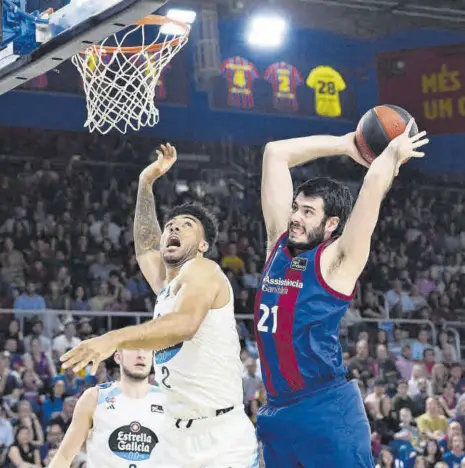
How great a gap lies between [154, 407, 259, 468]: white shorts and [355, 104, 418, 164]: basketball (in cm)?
140

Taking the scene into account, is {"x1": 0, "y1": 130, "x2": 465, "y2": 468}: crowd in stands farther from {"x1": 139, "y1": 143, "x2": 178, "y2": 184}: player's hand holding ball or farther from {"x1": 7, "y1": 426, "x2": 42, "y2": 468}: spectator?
{"x1": 139, "y1": 143, "x2": 178, "y2": 184}: player's hand holding ball

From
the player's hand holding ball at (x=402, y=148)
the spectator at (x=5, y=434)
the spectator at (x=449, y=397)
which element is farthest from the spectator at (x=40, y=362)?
the player's hand holding ball at (x=402, y=148)

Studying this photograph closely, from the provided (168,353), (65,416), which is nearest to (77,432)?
(168,353)

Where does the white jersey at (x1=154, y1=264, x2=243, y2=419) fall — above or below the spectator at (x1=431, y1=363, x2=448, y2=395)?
above

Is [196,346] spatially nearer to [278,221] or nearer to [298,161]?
[278,221]

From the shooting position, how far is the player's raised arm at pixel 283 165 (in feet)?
15.9

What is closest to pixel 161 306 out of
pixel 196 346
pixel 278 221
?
pixel 196 346

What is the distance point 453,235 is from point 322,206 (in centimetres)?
1487

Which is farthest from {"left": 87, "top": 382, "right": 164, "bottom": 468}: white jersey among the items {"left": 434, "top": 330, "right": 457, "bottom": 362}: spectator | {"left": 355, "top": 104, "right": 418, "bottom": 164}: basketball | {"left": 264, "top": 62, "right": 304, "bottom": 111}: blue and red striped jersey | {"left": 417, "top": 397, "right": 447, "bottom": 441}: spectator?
{"left": 264, "top": 62, "right": 304, "bottom": 111}: blue and red striped jersey

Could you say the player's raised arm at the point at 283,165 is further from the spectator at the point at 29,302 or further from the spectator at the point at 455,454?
the spectator at the point at 29,302

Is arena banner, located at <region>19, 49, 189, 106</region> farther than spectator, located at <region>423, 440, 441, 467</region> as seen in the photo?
Yes

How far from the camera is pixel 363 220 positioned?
4.30 m

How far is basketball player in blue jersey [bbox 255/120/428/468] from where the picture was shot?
14.2ft

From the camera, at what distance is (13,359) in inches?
443
